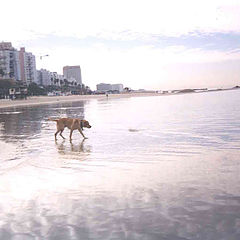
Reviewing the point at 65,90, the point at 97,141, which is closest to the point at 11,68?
the point at 65,90

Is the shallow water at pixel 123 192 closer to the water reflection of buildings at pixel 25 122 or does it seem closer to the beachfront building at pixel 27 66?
the water reflection of buildings at pixel 25 122

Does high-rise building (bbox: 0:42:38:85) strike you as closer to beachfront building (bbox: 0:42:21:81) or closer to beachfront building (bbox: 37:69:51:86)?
beachfront building (bbox: 0:42:21:81)

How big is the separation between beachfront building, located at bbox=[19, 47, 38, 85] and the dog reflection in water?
141m

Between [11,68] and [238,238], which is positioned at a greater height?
[11,68]

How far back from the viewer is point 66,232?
10.9 ft

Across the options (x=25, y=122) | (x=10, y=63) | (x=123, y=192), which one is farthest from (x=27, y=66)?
(x=123, y=192)

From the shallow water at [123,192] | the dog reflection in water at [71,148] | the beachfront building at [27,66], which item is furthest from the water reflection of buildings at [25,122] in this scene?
the beachfront building at [27,66]

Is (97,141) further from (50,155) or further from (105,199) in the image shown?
(105,199)

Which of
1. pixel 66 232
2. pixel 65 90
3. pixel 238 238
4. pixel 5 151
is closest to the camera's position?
pixel 238 238

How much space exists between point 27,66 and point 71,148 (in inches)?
6039

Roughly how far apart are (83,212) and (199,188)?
1.78m

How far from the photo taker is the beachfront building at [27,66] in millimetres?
149125

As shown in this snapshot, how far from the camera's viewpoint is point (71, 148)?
873cm

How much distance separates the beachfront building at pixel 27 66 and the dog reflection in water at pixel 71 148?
463ft
